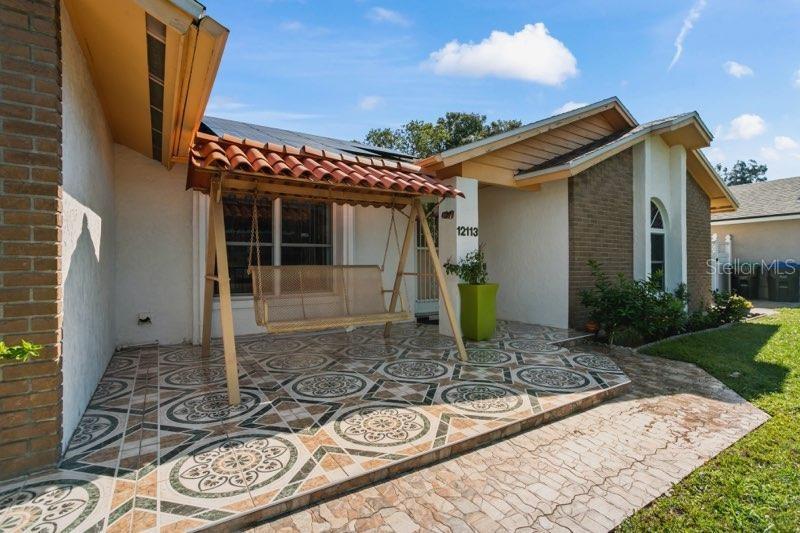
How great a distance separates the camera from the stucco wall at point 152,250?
5602 millimetres

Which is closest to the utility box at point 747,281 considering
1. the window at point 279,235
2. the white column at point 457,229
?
the white column at point 457,229

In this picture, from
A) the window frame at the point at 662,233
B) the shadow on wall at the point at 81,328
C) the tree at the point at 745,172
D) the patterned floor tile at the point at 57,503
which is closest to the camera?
the patterned floor tile at the point at 57,503

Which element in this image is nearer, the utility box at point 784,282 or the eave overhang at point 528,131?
the eave overhang at point 528,131

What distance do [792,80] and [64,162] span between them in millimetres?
12755

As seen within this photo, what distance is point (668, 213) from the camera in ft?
30.8

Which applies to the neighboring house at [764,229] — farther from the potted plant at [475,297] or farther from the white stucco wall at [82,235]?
the white stucco wall at [82,235]

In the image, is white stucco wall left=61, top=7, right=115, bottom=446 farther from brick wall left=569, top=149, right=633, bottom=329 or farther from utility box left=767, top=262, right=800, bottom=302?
utility box left=767, top=262, right=800, bottom=302

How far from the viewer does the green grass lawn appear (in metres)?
2.20

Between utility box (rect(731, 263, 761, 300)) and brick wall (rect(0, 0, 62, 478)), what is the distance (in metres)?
19.6

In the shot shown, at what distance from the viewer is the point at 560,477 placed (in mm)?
2562

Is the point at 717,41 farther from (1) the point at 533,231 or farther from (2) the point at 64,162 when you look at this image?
(2) the point at 64,162

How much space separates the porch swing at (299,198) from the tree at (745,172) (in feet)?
231

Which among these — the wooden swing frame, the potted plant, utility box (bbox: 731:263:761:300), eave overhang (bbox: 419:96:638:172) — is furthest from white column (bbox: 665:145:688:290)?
utility box (bbox: 731:263:761:300)

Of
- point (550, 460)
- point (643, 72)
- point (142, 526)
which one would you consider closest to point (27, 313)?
point (142, 526)
